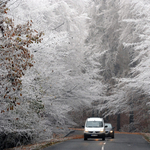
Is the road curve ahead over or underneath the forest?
underneath

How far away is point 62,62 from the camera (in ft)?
78.0

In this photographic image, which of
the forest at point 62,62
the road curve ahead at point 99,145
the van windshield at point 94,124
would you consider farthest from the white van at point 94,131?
the forest at point 62,62

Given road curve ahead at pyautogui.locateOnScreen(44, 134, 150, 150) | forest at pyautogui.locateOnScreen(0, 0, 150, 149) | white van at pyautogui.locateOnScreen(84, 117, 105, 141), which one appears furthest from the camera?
white van at pyautogui.locateOnScreen(84, 117, 105, 141)

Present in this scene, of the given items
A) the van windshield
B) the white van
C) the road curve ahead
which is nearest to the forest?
the road curve ahead

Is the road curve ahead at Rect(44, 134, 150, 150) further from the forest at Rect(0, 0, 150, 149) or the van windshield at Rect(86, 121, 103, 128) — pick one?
the van windshield at Rect(86, 121, 103, 128)

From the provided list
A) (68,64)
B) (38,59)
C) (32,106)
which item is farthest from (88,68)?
(32,106)

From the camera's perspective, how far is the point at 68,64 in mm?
25391

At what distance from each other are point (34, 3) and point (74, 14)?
611 cm

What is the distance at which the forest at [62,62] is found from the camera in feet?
32.6

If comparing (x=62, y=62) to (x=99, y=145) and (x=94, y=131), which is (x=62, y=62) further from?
(x=99, y=145)

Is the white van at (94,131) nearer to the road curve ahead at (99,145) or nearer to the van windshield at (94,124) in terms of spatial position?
the van windshield at (94,124)

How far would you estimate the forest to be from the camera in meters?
9.94

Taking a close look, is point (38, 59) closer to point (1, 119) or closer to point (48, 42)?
point (48, 42)

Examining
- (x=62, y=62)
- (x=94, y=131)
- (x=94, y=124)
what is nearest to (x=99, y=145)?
(x=94, y=131)
